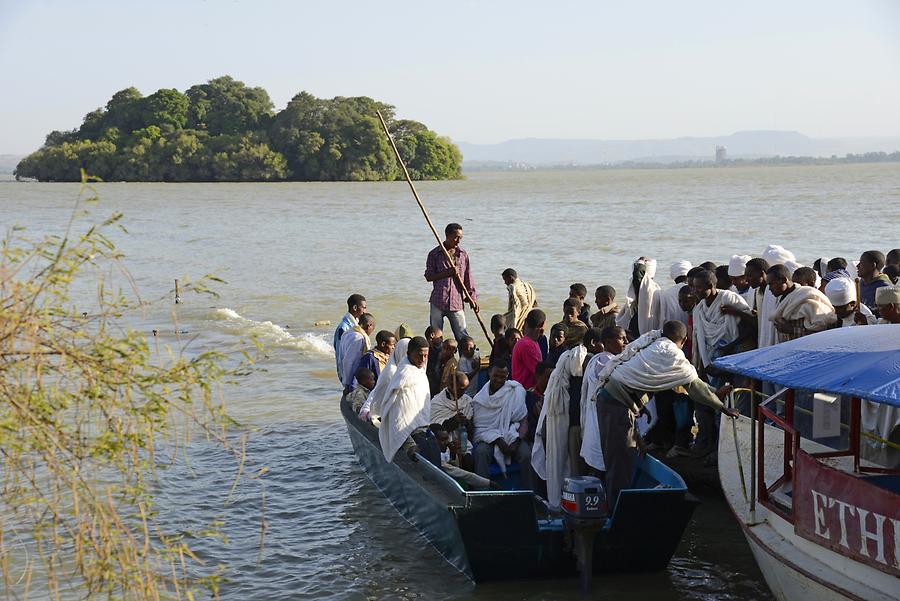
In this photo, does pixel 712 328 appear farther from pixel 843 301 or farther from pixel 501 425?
pixel 501 425

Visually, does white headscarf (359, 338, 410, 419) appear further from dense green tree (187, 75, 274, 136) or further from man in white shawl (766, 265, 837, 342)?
dense green tree (187, 75, 274, 136)

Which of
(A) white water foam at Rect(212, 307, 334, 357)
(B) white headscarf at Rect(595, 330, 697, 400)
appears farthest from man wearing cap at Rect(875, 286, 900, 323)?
(A) white water foam at Rect(212, 307, 334, 357)

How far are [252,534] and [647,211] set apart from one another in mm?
47284

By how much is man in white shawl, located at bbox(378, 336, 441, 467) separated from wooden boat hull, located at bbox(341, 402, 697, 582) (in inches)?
14.1

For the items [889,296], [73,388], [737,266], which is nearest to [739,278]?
[737,266]

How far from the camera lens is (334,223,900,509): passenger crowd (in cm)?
743

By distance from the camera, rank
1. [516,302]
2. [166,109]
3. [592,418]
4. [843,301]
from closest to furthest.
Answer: [592,418] < [843,301] < [516,302] < [166,109]

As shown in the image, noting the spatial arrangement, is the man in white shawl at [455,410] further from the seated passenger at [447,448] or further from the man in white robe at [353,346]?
the man in white robe at [353,346]

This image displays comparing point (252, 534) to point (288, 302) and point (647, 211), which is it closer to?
point (288, 302)

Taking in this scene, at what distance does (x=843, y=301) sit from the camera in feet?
28.1

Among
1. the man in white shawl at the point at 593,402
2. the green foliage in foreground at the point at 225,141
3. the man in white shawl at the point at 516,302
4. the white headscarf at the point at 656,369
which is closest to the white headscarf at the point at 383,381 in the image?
the man in white shawl at the point at 593,402

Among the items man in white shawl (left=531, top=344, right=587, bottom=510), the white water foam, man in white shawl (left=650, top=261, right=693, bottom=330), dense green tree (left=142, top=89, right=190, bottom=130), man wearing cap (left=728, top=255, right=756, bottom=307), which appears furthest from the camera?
dense green tree (left=142, top=89, right=190, bottom=130)

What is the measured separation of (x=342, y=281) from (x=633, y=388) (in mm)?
22059

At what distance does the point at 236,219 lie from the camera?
5019cm
